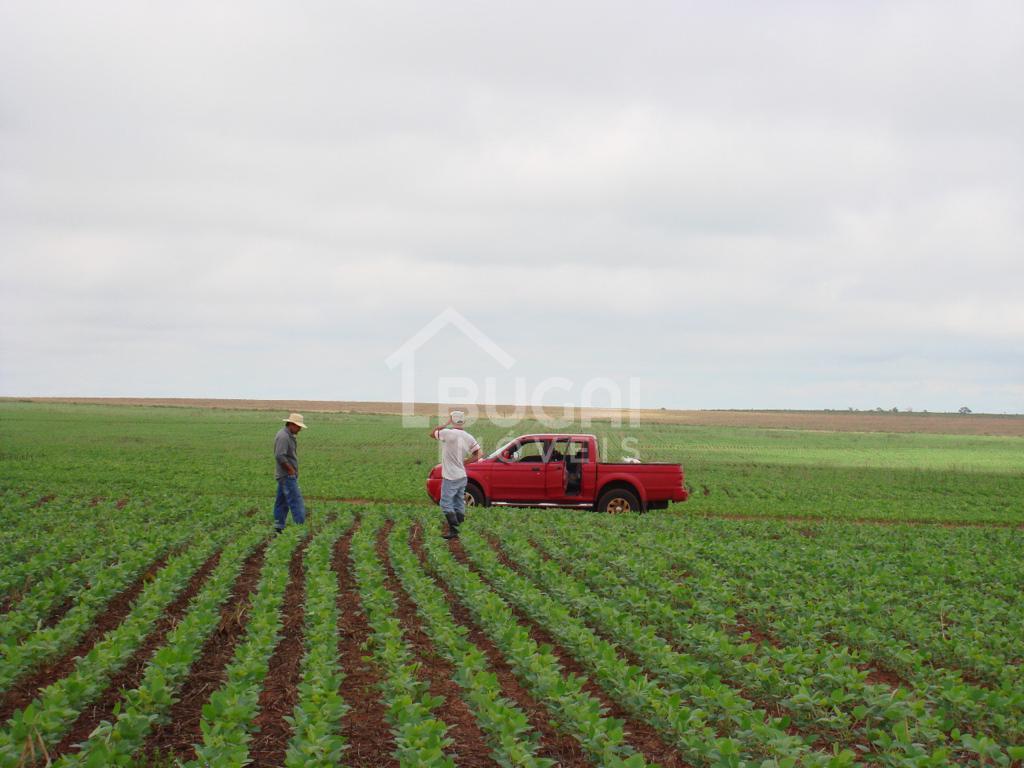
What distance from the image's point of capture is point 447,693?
7027 mm

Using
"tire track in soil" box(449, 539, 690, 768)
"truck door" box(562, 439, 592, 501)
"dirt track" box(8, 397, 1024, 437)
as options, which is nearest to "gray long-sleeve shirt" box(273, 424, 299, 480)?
"truck door" box(562, 439, 592, 501)

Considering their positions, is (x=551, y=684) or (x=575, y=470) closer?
(x=551, y=684)

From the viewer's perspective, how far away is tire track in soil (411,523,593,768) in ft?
19.2

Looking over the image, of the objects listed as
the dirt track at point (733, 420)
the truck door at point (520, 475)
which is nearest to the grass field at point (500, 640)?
the truck door at point (520, 475)

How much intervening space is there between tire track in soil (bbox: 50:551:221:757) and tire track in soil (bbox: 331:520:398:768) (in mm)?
1755

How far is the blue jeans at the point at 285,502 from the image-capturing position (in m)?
15.0

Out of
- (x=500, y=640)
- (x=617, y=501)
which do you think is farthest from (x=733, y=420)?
(x=500, y=640)

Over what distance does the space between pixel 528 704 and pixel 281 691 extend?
2120 mm

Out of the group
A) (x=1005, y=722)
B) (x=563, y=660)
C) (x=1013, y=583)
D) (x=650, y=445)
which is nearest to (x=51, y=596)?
(x=563, y=660)

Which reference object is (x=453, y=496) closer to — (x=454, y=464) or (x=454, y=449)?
(x=454, y=464)

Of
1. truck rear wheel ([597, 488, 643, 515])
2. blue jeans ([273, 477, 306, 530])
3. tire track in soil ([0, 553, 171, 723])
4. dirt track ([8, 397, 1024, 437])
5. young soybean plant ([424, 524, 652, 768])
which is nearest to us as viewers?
young soybean plant ([424, 524, 652, 768])

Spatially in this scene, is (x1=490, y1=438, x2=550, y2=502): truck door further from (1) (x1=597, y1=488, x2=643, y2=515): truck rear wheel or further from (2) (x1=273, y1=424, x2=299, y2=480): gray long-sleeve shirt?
(2) (x1=273, y1=424, x2=299, y2=480): gray long-sleeve shirt

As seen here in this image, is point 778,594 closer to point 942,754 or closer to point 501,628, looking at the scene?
point 501,628

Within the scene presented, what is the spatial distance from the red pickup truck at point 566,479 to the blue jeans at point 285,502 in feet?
11.8
